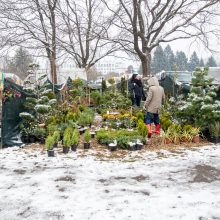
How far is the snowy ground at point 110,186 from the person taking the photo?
157 inches

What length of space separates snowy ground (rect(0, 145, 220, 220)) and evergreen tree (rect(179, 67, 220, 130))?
1710 millimetres

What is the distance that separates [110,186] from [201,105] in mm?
4934

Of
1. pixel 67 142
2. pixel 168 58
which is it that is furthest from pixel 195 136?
pixel 168 58

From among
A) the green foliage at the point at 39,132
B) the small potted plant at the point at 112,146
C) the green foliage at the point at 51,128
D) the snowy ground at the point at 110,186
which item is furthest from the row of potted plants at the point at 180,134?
the green foliage at the point at 39,132

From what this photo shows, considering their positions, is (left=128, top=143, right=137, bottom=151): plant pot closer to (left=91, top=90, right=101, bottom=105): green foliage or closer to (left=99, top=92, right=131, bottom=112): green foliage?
(left=99, top=92, right=131, bottom=112): green foliage

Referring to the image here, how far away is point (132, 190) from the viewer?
4828mm

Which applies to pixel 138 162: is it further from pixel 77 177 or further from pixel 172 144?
pixel 172 144

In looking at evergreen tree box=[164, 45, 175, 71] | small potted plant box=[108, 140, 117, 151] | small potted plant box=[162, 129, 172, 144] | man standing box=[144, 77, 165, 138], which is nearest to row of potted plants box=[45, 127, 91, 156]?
small potted plant box=[108, 140, 117, 151]

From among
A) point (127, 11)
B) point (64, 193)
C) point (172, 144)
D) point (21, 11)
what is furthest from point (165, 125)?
point (21, 11)

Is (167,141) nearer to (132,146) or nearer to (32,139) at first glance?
(132,146)

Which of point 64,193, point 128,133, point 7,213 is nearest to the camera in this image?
point 7,213

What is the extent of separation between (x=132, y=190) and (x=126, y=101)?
9.80 meters

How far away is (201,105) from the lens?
9102 millimetres

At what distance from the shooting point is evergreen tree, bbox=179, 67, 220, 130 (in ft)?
29.5
